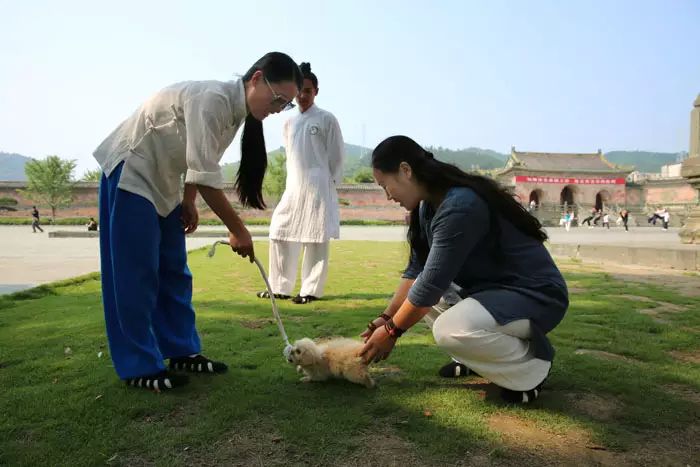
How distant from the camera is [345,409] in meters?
2.17

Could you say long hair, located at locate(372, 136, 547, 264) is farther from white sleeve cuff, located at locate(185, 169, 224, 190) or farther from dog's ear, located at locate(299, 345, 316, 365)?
dog's ear, located at locate(299, 345, 316, 365)

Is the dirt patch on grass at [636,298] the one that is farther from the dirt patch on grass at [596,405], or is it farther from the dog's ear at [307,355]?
the dog's ear at [307,355]

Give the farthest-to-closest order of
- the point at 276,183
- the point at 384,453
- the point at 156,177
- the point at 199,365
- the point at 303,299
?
the point at 276,183 < the point at 303,299 < the point at 199,365 < the point at 156,177 < the point at 384,453

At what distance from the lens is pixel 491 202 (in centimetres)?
220

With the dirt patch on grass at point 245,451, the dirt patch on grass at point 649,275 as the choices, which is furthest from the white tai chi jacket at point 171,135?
the dirt patch on grass at point 649,275

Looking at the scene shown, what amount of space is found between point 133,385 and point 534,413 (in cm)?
176

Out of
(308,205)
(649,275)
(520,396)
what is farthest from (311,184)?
(649,275)

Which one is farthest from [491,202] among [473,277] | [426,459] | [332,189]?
[332,189]

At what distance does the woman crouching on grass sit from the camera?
6.94 ft

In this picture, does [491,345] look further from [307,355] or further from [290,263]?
[290,263]

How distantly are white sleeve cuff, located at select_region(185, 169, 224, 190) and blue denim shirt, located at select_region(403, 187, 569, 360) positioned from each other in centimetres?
94

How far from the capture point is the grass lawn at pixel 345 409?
5.90 feet

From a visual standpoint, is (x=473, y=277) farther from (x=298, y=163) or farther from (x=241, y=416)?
(x=298, y=163)

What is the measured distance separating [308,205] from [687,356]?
325cm
